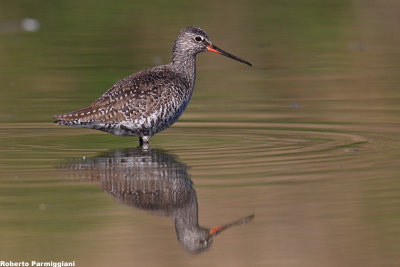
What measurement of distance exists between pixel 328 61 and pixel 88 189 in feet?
34.6

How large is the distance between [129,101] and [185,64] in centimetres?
135

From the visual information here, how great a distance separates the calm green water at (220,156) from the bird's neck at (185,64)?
0.72 meters

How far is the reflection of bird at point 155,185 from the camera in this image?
Result: 7250mm

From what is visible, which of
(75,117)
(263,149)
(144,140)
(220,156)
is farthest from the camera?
(144,140)

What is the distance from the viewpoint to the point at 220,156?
33.4 feet

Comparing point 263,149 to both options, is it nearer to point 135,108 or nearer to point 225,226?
point 135,108

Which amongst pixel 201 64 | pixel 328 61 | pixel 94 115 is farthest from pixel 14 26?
pixel 94 115

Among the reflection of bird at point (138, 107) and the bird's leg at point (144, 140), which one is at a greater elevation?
the reflection of bird at point (138, 107)

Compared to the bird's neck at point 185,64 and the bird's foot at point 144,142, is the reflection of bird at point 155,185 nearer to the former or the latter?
the bird's foot at point 144,142

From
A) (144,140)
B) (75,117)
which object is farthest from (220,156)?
(75,117)

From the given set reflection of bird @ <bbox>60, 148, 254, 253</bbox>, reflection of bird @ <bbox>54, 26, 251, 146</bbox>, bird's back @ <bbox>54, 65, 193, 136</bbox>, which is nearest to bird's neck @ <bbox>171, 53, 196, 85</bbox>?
reflection of bird @ <bbox>54, 26, 251, 146</bbox>

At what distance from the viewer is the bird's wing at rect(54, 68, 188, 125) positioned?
11070mm

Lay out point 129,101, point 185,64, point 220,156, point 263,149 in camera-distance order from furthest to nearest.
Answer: point 185,64 → point 129,101 → point 263,149 → point 220,156

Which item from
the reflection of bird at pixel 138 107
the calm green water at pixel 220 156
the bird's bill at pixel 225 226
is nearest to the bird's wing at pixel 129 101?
the reflection of bird at pixel 138 107
